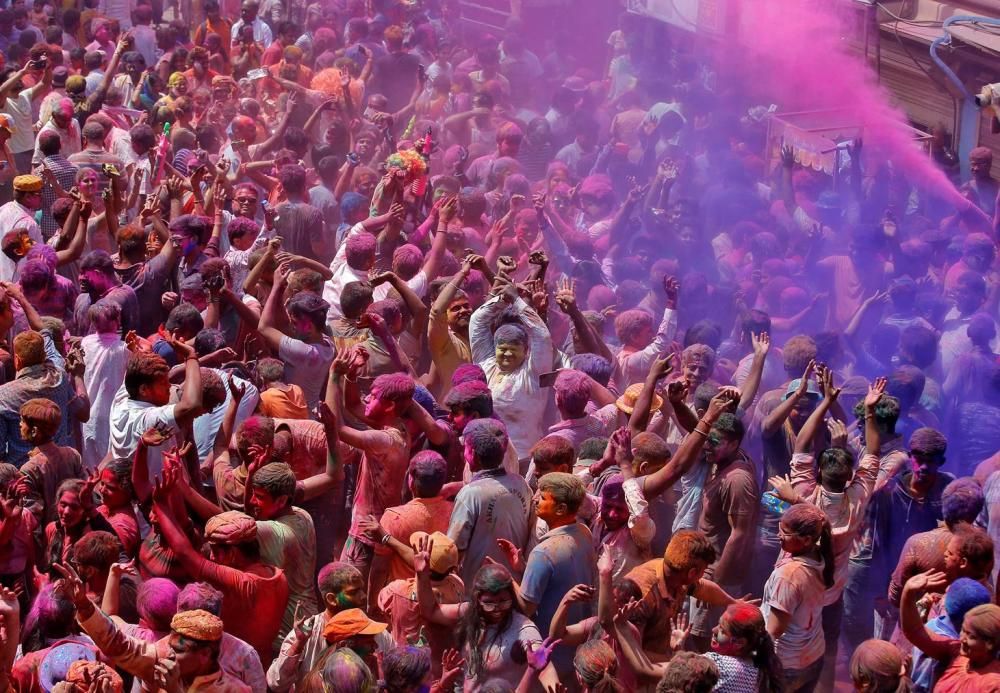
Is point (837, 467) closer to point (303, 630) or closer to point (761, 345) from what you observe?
point (761, 345)

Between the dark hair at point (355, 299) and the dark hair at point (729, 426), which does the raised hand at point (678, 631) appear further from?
the dark hair at point (355, 299)

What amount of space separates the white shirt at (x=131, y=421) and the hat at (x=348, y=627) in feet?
5.84

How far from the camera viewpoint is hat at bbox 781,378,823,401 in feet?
24.1

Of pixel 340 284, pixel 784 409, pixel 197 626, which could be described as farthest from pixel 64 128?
pixel 197 626

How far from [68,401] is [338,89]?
22.3ft

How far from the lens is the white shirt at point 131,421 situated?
21.2 ft

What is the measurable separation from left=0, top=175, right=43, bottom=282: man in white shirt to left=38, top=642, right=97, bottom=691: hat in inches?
199

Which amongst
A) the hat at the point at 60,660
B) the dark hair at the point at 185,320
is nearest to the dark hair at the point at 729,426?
the dark hair at the point at 185,320

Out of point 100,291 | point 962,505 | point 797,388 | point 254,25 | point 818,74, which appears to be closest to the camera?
point 962,505

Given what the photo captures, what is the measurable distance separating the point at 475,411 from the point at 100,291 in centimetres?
290

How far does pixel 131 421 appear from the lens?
6.51 m

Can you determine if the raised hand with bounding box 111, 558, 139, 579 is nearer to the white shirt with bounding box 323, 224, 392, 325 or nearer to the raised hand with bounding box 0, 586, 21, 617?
the raised hand with bounding box 0, 586, 21, 617

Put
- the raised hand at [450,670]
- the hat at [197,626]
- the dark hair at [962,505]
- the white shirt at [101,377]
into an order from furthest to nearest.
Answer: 1. the white shirt at [101,377]
2. the dark hair at [962,505]
3. the raised hand at [450,670]
4. the hat at [197,626]

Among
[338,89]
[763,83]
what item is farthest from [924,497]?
[763,83]
